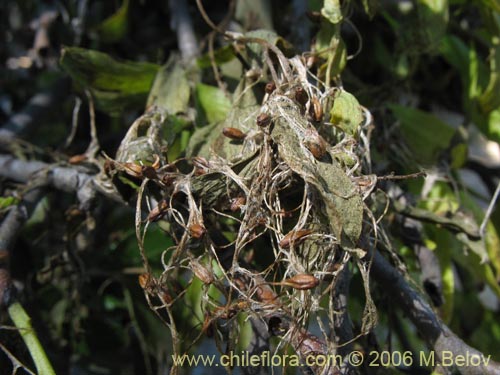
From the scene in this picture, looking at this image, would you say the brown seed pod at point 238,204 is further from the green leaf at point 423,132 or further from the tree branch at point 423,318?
the green leaf at point 423,132

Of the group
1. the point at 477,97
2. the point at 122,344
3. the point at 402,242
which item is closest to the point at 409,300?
the point at 402,242

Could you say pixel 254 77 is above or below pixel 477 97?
above

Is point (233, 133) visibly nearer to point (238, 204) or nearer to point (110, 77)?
point (238, 204)

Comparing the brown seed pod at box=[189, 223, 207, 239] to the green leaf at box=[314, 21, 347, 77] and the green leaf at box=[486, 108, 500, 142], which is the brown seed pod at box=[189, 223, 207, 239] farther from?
the green leaf at box=[486, 108, 500, 142]

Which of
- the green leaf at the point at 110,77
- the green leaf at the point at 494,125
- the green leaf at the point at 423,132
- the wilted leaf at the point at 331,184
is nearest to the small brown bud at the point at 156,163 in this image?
the wilted leaf at the point at 331,184

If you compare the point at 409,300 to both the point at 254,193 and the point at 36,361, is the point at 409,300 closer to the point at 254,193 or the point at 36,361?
the point at 254,193

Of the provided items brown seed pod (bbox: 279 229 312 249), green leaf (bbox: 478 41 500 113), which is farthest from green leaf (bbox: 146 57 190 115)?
green leaf (bbox: 478 41 500 113)

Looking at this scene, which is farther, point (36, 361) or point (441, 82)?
point (441, 82)
